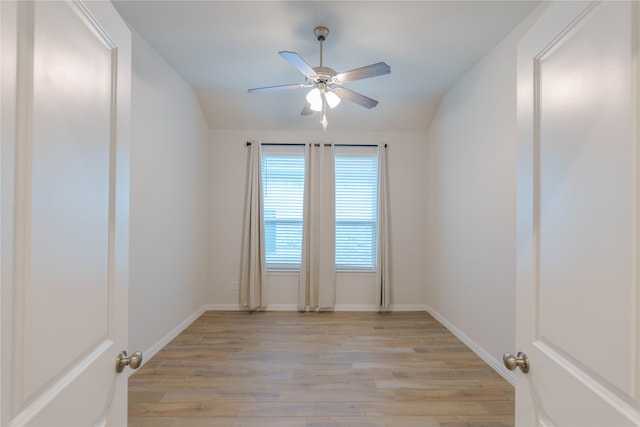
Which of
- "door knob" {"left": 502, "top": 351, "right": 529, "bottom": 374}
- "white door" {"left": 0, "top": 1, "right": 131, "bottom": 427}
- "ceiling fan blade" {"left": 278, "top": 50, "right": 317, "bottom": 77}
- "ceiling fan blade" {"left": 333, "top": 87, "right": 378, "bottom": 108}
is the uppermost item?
"ceiling fan blade" {"left": 278, "top": 50, "right": 317, "bottom": 77}

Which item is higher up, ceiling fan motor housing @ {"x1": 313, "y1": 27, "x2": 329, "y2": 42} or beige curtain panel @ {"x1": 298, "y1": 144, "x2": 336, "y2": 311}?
ceiling fan motor housing @ {"x1": 313, "y1": 27, "x2": 329, "y2": 42}

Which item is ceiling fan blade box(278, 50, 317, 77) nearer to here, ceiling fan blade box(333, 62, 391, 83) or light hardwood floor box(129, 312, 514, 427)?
ceiling fan blade box(333, 62, 391, 83)

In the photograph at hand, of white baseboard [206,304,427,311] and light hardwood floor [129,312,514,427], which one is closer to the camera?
light hardwood floor [129,312,514,427]

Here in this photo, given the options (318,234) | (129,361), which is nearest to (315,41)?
(318,234)

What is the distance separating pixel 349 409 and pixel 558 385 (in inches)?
61.4

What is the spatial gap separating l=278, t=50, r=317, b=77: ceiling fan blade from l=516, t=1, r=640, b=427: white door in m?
1.49

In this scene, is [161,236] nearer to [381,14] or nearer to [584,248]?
[381,14]

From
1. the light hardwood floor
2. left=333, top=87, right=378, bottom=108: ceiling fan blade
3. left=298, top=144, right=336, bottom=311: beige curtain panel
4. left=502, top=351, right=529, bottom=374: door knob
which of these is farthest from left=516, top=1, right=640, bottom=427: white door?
left=298, top=144, right=336, bottom=311: beige curtain panel

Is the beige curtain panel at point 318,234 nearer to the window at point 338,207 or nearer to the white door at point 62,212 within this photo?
the window at point 338,207

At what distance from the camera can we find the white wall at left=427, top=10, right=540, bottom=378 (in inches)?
98.3

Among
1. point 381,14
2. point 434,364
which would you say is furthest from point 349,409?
point 381,14

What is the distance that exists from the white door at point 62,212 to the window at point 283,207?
11.2ft

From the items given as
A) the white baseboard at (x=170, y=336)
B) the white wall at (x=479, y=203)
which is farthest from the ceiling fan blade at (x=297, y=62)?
the white baseboard at (x=170, y=336)

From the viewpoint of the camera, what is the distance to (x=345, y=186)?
4.35m
